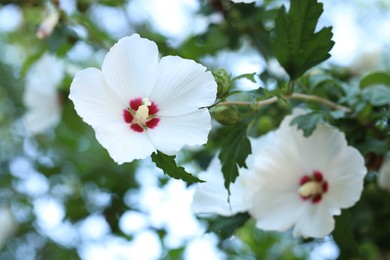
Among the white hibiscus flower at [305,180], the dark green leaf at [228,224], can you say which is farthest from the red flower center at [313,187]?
the dark green leaf at [228,224]

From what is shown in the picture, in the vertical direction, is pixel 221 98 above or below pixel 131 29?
above

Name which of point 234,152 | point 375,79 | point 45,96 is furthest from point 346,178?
point 45,96

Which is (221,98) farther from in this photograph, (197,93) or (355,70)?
(355,70)

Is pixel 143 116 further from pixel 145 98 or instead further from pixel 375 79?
pixel 375 79

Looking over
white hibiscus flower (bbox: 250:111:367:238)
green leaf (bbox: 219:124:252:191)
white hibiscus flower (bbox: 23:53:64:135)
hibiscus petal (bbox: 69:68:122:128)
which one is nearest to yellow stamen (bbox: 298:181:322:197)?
white hibiscus flower (bbox: 250:111:367:238)

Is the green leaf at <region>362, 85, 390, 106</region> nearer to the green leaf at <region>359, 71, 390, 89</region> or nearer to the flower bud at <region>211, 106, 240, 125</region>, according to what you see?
the green leaf at <region>359, 71, 390, 89</region>

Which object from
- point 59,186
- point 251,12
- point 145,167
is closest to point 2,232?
point 59,186

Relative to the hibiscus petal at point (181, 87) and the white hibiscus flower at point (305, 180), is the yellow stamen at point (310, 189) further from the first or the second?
the hibiscus petal at point (181, 87)
